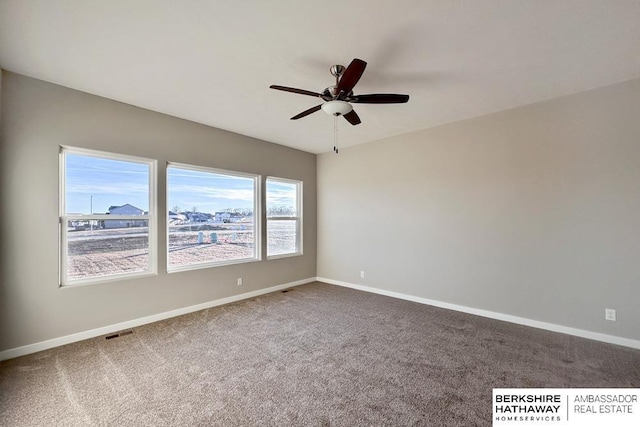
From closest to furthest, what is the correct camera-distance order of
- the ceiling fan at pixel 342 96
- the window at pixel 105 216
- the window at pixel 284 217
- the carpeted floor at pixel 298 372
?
the carpeted floor at pixel 298 372
the ceiling fan at pixel 342 96
the window at pixel 105 216
the window at pixel 284 217

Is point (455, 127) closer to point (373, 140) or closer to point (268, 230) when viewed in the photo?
point (373, 140)

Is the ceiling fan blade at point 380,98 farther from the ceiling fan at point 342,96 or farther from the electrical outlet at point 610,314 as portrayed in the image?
the electrical outlet at point 610,314

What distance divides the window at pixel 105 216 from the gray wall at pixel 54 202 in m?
0.11

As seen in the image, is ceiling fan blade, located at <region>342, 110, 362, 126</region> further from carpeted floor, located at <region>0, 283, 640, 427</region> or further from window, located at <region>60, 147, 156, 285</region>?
window, located at <region>60, 147, 156, 285</region>

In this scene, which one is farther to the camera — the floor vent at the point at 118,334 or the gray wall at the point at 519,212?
the floor vent at the point at 118,334

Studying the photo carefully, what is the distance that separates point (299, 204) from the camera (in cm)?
561

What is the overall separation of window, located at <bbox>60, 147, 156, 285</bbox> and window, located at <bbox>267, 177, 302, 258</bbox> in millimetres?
1977

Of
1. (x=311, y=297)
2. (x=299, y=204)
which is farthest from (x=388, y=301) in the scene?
(x=299, y=204)

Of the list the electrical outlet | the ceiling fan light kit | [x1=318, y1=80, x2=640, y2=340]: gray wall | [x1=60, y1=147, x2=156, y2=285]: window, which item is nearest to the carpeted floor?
the electrical outlet

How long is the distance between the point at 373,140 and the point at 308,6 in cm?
325

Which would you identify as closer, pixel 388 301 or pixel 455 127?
pixel 455 127

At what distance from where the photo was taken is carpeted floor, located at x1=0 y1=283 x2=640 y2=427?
6.09ft

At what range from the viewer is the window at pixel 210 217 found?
3.84 metres

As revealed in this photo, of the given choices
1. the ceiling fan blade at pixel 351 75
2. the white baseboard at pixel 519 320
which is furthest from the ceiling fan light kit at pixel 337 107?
the white baseboard at pixel 519 320
